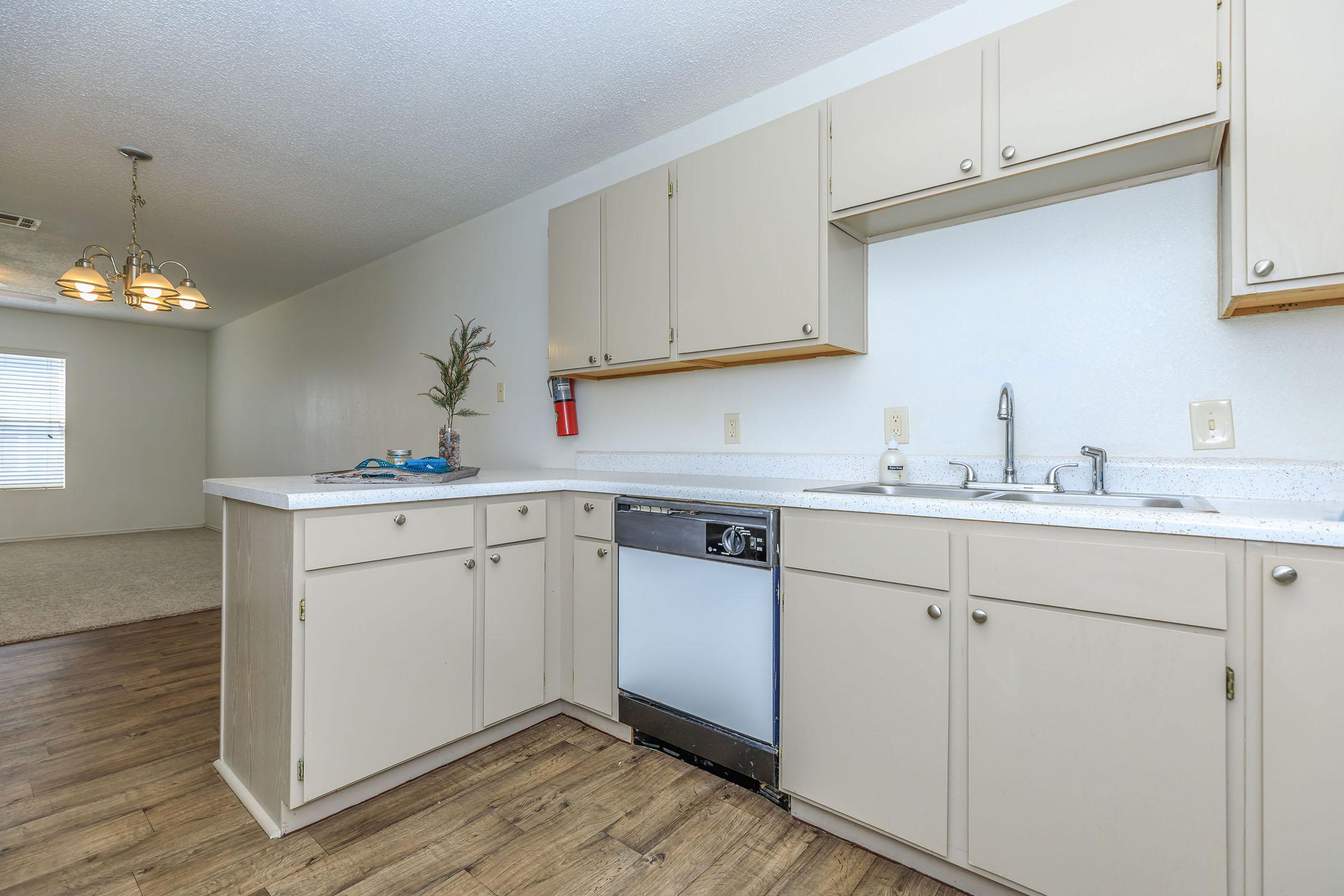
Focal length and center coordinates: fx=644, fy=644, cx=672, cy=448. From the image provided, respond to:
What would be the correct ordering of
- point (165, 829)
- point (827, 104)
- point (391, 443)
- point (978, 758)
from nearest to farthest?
point (978, 758)
point (165, 829)
point (827, 104)
point (391, 443)

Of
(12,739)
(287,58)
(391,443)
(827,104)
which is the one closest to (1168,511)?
(827,104)

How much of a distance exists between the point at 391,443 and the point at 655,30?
333cm

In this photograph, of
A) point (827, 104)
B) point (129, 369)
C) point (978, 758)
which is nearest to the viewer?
point (978, 758)

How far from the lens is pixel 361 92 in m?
2.47

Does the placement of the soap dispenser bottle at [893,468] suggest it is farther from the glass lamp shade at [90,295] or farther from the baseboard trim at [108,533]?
the baseboard trim at [108,533]

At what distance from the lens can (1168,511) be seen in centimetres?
127

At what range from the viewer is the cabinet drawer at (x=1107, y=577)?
121cm

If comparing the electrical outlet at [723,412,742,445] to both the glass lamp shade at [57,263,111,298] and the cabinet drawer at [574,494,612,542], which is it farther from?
the glass lamp shade at [57,263,111,298]

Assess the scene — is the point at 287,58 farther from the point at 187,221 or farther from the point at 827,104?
the point at 187,221

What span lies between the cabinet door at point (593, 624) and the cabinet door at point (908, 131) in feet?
4.71

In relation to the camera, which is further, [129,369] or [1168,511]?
[129,369]

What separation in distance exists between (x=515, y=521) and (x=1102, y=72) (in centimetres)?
209

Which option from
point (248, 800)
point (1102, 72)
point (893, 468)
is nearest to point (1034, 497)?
point (893, 468)

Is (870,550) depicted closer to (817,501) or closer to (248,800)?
(817,501)
